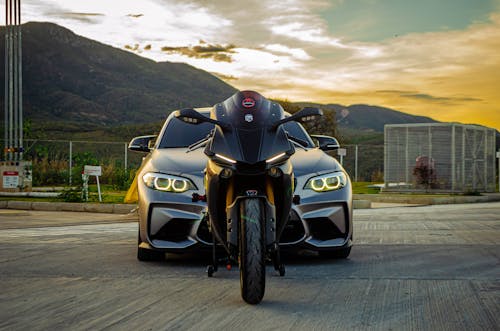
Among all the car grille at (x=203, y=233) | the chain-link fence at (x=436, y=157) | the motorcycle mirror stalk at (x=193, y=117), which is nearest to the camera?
the motorcycle mirror stalk at (x=193, y=117)

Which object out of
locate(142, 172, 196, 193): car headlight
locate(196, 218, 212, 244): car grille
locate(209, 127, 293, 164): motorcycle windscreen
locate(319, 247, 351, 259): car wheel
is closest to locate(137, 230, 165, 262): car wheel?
locate(142, 172, 196, 193): car headlight

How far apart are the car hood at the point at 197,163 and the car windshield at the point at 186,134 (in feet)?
1.67

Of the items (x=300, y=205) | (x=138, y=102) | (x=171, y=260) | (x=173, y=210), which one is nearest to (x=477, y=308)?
(x=300, y=205)

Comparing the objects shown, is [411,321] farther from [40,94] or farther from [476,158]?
[40,94]

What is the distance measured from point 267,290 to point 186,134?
3.56 m

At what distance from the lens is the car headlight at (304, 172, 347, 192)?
29.5 feet

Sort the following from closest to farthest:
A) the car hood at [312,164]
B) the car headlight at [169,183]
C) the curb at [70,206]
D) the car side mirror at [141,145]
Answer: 1. the car headlight at [169,183]
2. the car hood at [312,164]
3. the car side mirror at [141,145]
4. the curb at [70,206]

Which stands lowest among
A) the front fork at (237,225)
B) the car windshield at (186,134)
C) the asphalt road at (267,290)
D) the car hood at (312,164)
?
the asphalt road at (267,290)

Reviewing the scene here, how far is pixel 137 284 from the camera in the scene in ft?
25.2

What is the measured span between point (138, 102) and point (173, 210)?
183 m

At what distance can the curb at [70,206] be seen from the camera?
20.7m

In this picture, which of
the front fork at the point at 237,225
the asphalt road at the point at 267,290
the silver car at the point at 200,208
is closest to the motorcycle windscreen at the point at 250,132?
the front fork at the point at 237,225

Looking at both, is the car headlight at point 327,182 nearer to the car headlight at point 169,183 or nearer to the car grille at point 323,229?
A: the car grille at point 323,229

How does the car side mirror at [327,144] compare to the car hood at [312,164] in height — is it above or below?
above
